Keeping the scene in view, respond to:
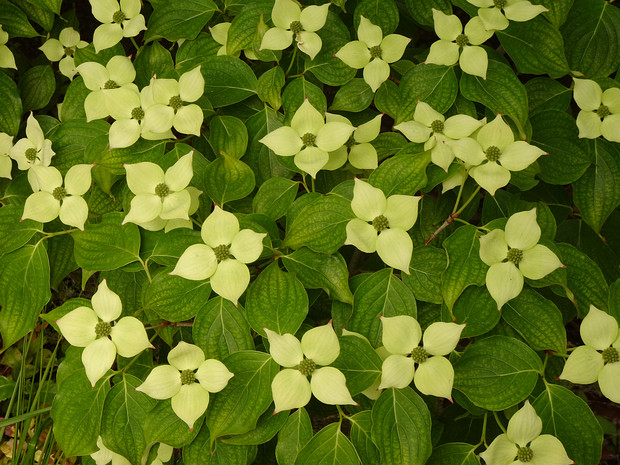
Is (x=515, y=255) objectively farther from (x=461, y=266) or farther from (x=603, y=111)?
(x=603, y=111)

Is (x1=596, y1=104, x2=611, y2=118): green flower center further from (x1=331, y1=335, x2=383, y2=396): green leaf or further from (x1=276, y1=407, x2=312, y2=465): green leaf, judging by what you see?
(x1=276, y1=407, x2=312, y2=465): green leaf

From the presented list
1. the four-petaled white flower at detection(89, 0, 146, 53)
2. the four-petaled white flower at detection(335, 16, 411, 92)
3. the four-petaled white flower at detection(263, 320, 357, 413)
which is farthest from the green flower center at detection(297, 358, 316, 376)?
the four-petaled white flower at detection(89, 0, 146, 53)

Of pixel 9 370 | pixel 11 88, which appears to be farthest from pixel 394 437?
pixel 9 370

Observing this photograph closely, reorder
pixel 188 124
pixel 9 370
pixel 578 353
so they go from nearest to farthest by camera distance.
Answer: pixel 578 353
pixel 188 124
pixel 9 370

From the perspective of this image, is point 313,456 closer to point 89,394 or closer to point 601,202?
point 89,394

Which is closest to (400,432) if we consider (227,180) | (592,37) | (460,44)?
(227,180)
